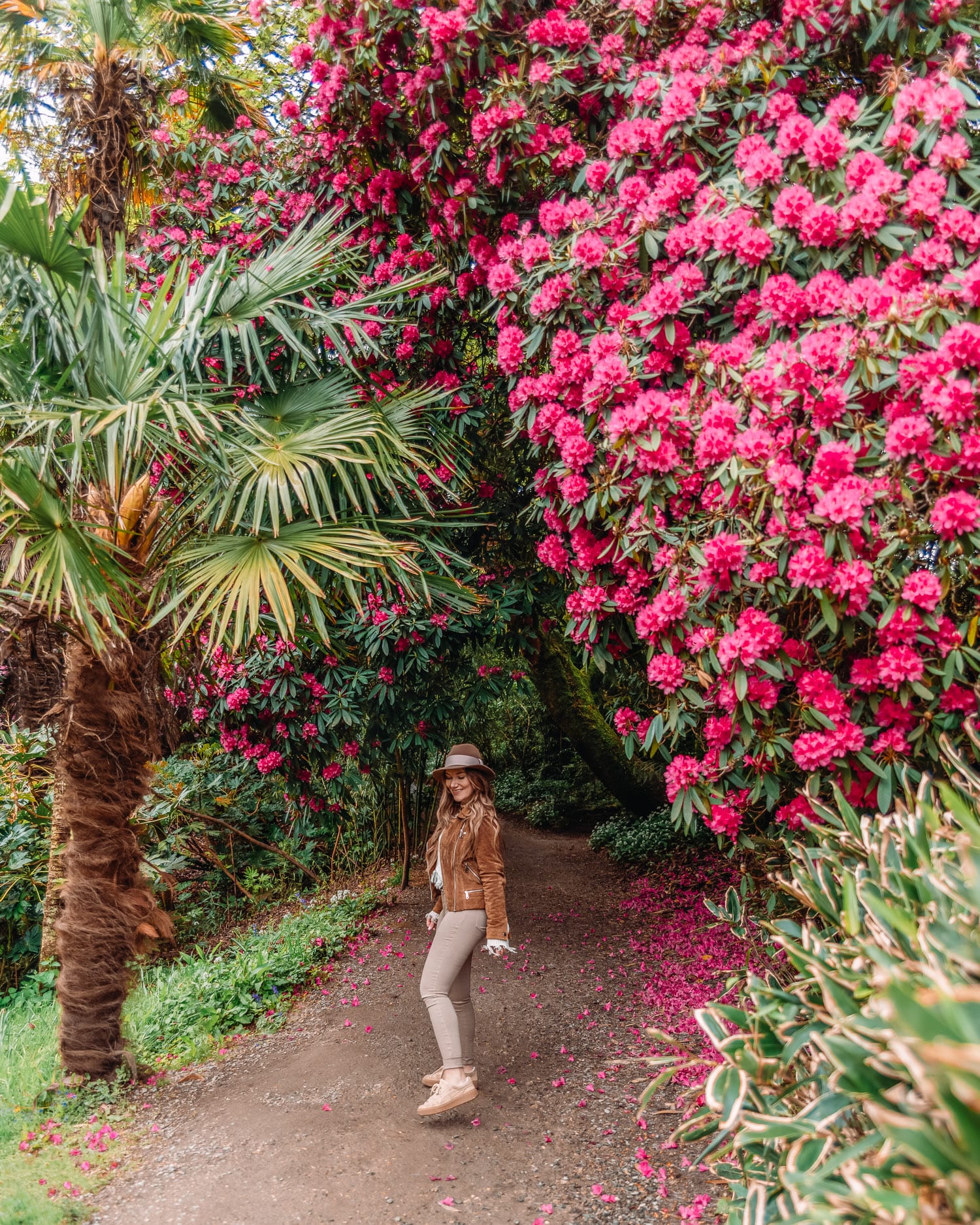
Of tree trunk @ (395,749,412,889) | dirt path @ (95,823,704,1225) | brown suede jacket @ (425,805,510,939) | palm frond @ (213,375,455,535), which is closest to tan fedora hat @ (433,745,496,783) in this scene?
brown suede jacket @ (425,805,510,939)

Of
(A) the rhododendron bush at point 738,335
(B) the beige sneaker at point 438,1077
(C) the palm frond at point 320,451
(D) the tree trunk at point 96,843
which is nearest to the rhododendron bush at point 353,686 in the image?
(C) the palm frond at point 320,451

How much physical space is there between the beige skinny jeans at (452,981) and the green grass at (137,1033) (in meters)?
1.56

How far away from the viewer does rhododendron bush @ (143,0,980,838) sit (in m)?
3.01

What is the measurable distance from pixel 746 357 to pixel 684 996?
153 inches

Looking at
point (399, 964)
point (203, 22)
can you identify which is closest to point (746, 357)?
point (399, 964)

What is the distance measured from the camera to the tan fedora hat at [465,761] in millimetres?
4191

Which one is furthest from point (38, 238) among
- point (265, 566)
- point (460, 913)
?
point (460, 913)

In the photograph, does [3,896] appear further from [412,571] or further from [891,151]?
[891,151]

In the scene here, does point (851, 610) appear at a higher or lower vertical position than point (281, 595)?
lower

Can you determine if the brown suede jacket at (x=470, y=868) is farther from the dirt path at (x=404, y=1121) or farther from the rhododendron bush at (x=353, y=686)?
the rhododendron bush at (x=353, y=686)

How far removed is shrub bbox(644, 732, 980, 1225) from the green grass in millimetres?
2673

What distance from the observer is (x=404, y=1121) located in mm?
3955

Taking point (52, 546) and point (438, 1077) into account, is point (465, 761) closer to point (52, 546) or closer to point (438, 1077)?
point (438, 1077)

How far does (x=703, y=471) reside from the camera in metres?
3.43
